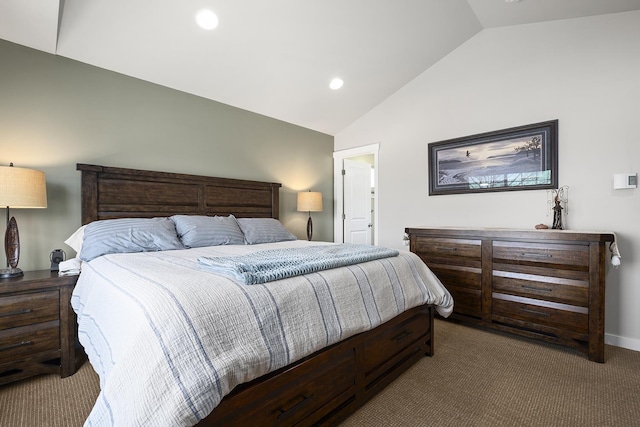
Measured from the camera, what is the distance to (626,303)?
2508mm

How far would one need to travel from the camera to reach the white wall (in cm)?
249

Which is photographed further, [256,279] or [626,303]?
[626,303]

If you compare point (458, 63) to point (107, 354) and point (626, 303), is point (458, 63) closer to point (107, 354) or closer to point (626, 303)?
point (626, 303)

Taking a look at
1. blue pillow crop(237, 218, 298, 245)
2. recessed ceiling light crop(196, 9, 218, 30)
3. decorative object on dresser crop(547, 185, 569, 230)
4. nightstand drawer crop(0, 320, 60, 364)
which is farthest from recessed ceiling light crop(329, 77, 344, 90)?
nightstand drawer crop(0, 320, 60, 364)

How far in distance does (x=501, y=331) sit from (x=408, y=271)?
1418 millimetres

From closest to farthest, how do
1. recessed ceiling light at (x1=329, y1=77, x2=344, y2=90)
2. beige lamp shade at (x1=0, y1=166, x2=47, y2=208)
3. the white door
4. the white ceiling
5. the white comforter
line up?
the white comforter, beige lamp shade at (x1=0, y1=166, x2=47, y2=208), the white ceiling, recessed ceiling light at (x1=329, y1=77, x2=344, y2=90), the white door

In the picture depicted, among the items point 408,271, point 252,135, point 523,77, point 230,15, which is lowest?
point 408,271

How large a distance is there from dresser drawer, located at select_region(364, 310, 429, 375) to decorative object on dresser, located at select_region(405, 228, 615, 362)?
0.88m

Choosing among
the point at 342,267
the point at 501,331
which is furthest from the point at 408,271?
the point at 501,331

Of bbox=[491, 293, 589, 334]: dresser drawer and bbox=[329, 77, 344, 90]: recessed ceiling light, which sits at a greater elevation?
bbox=[329, 77, 344, 90]: recessed ceiling light

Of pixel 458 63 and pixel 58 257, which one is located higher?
pixel 458 63

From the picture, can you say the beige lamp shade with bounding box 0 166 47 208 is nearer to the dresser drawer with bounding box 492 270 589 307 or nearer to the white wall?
the white wall

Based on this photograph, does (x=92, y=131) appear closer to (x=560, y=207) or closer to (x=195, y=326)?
(x=195, y=326)

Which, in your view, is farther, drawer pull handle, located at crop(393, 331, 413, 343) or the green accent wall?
the green accent wall
